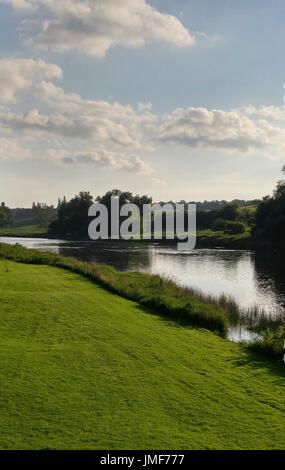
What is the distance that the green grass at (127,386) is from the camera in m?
6.75

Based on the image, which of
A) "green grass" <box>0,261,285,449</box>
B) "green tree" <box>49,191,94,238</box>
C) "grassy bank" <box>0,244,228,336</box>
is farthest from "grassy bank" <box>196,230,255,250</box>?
"green grass" <box>0,261,285,449</box>

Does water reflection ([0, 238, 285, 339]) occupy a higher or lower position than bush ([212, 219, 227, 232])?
lower

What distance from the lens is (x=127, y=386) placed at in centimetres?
871

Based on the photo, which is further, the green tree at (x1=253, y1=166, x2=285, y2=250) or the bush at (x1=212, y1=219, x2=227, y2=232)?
the bush at (x1=212, y1=219, x2=227, y2=232)

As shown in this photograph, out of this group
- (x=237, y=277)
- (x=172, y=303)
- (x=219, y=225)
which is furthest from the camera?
(x=219, y=225)

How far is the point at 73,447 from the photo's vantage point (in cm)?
630

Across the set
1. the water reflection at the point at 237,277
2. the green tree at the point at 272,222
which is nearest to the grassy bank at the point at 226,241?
the green tree at the point at 272,222

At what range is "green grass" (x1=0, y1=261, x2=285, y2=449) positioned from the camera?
6750 millimetres

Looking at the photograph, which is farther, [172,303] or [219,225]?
[219,225]

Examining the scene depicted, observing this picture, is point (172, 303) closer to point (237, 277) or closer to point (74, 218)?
point (237, 277)
